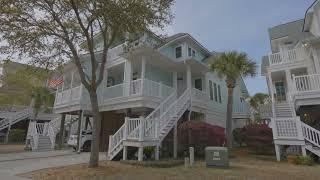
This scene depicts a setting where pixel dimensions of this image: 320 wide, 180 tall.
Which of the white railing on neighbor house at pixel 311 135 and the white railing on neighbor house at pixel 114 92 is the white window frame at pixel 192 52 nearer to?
the white railing on neighbor house at pixel 114 92

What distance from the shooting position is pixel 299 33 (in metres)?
22.0

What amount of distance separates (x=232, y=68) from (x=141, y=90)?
7.16 metres

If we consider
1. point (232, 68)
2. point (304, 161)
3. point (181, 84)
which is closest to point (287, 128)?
point (304, 161)

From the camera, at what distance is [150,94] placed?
16.0 metres

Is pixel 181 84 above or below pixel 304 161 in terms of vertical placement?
above

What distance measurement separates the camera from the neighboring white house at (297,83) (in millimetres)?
13319

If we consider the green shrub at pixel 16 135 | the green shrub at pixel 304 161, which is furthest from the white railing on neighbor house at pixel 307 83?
the green shrub at pixel 16 135

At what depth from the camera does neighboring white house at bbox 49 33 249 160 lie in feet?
44.6

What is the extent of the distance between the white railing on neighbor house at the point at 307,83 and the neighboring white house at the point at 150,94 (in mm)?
7324

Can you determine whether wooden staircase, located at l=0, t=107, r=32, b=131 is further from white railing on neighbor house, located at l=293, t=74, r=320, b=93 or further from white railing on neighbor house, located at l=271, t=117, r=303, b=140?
white railing on neighbor house, located at l=293, t=74, r=320, b=93

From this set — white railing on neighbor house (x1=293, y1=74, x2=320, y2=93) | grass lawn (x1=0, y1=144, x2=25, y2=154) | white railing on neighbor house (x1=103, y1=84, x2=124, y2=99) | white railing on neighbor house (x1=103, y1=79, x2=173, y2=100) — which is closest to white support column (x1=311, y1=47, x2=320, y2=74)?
white railing on neighbor house (x1=293, y1=74, x2=320, y2=93)

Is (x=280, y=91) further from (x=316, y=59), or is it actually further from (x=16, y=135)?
(x=16, y=135)

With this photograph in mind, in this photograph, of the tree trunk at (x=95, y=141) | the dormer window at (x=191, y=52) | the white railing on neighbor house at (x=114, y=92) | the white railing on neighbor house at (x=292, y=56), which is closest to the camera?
the tree trunk at (x=95, y=141)

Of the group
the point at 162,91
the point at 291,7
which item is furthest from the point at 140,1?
the point at 291,7
